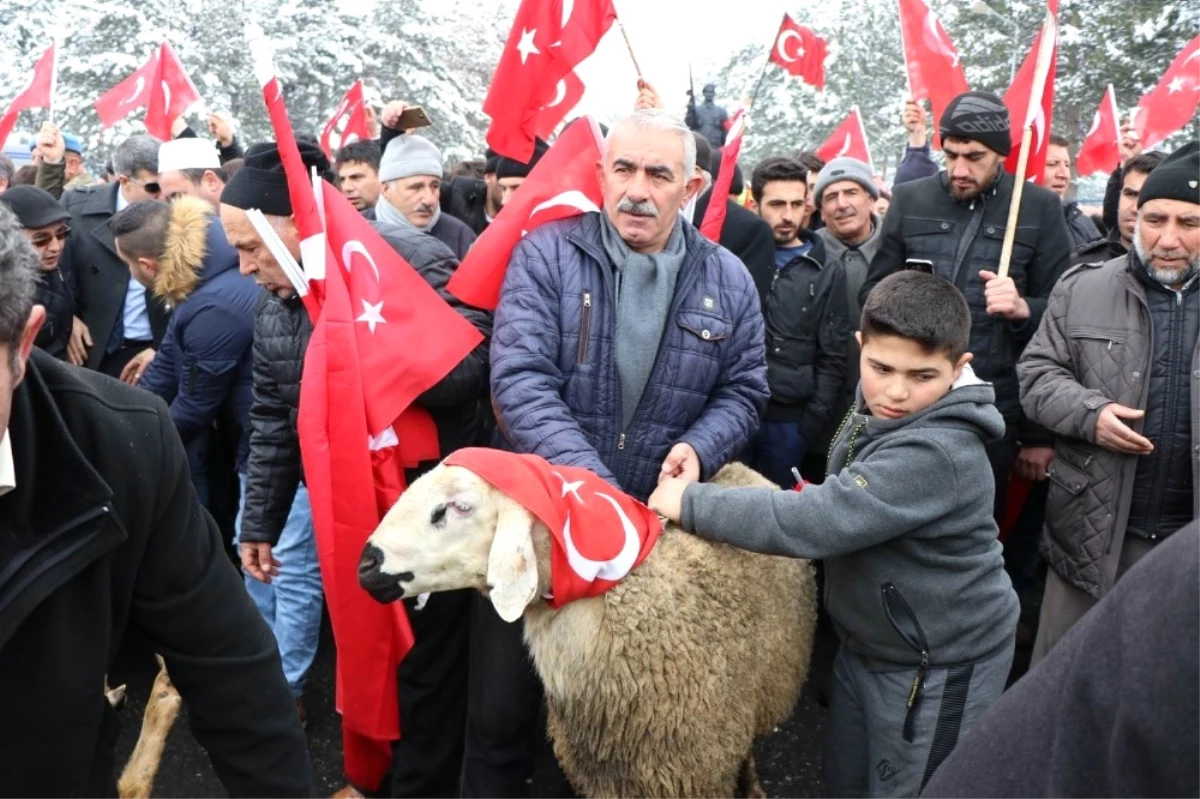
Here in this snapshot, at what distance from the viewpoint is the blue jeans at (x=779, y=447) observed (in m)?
4.72

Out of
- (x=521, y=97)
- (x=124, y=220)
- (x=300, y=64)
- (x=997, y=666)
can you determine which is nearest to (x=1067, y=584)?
(x=997, y=666)

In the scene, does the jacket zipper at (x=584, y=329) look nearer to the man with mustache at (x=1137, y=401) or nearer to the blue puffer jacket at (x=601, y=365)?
the blue puffer jacket at (x=601, y=365)

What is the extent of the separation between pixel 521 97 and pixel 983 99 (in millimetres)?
2304

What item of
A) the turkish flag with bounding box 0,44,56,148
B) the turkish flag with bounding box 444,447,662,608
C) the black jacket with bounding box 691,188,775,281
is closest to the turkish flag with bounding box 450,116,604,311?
the turkish flag with bounding box 444,447,662,608

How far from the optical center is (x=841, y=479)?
261cm

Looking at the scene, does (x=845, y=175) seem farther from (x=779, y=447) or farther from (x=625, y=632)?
(x=625, y=632)

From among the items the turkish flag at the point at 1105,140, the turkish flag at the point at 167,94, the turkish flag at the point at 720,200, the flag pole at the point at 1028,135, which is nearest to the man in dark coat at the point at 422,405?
the turkish flag at the point at 720,200

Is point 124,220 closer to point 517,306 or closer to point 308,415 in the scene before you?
point 308,415

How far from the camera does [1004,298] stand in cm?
394

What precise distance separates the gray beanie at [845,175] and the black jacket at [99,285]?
372 centimetres

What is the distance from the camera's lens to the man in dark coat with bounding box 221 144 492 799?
130 inches

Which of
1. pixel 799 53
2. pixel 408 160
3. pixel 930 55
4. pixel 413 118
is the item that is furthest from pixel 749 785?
pixel 799 53

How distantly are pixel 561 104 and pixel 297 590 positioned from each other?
119 inches

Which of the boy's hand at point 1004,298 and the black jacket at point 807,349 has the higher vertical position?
the boy's hand at point 1004,298
